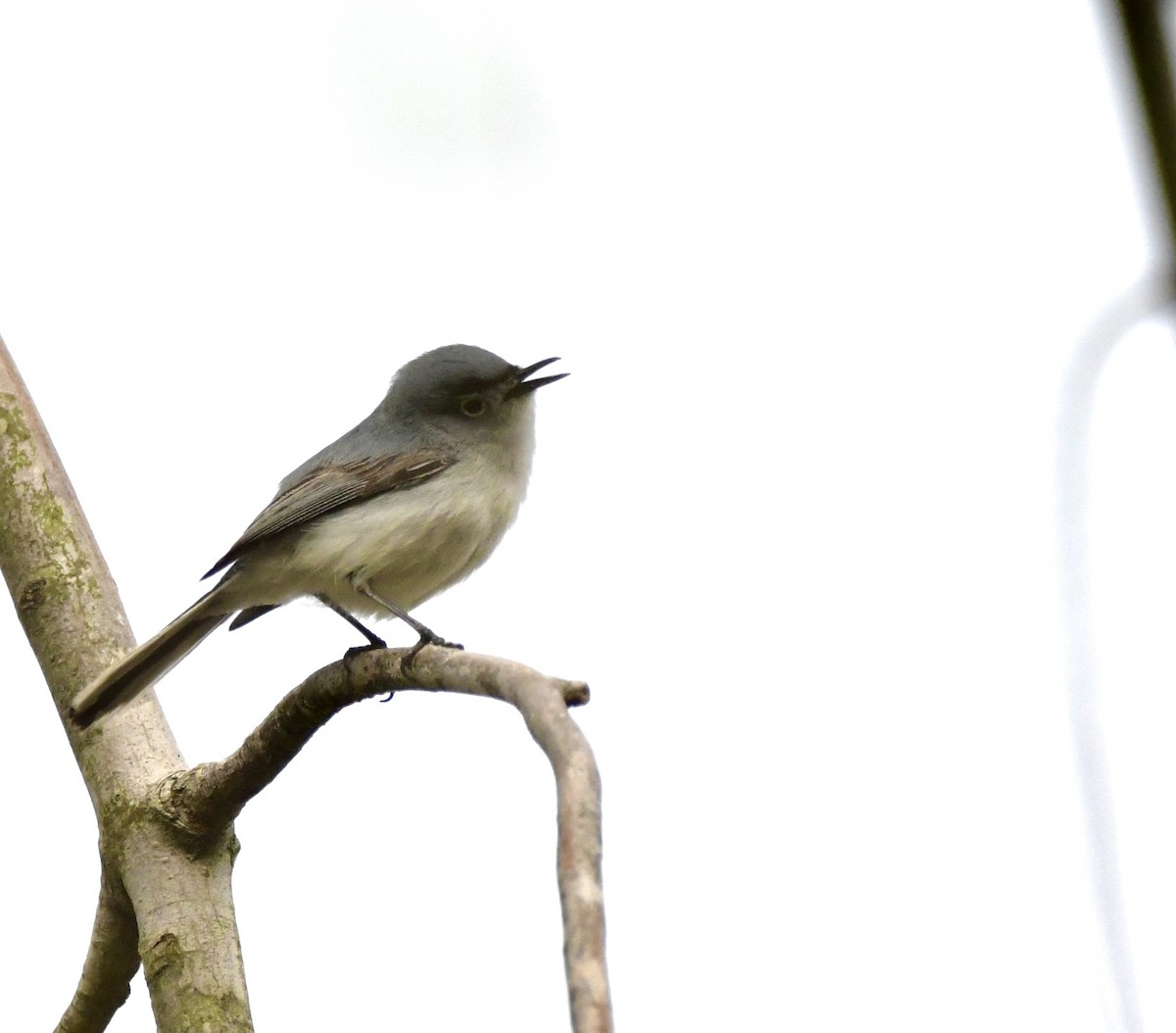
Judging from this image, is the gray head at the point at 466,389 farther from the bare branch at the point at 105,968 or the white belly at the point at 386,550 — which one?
the bare branch at the point at 105,968

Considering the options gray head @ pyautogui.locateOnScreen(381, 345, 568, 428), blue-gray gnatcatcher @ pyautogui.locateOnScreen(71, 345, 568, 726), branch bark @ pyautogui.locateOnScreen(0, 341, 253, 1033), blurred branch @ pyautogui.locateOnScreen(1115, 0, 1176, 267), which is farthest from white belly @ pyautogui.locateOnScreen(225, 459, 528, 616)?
blurred branch @ pyautogui.locateOnScreen(1115, 0, 1176, 267)

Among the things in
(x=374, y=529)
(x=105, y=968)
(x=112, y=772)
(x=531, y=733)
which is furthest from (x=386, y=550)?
(x=531, y=733)

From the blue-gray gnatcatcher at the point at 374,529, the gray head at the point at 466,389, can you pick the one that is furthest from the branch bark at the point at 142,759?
the gray head at the point at 466,389

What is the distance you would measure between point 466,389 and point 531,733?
3.39m

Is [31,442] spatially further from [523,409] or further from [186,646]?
[523,409]

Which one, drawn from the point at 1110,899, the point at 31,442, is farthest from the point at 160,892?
the point at 1110,899

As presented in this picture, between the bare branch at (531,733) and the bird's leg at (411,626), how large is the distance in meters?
0.03

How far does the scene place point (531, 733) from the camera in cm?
245

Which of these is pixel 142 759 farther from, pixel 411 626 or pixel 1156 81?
pixel 1156 81

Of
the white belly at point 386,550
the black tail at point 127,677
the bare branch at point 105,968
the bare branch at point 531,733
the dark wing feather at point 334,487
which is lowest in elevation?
the bare branch at point 105,968

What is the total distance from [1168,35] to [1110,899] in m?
0.55

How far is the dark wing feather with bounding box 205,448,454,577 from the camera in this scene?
4922 millimetres

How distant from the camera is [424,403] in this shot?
569cm

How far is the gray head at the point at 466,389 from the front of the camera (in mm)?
5641
